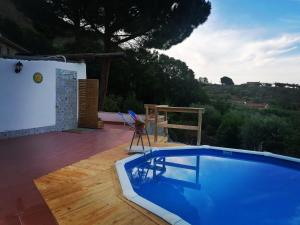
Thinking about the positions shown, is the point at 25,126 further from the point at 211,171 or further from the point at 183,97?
the point at 183,97

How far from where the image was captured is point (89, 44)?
1527cm

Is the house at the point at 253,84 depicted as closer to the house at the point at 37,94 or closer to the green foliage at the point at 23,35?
the house at the point at 37,94

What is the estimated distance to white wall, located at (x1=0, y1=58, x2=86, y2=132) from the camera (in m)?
8.35

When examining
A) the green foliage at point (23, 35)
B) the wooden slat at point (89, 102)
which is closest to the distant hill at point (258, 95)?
the wooden slat at point (89, 102)

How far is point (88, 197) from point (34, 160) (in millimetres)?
2431

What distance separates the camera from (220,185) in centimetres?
598

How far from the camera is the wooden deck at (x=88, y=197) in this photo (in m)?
3.54

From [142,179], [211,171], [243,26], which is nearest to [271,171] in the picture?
[211,171]

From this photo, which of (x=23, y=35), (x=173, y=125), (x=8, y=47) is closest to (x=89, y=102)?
(x=173, y=125)

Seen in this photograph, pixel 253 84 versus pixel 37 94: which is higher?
pixel 253 84

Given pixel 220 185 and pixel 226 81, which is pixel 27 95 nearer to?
pixel 220 185

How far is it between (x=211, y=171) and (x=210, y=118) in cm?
949

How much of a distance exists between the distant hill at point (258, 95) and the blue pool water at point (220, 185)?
9644 mm

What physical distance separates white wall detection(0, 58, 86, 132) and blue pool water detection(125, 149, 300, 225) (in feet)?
13.7
